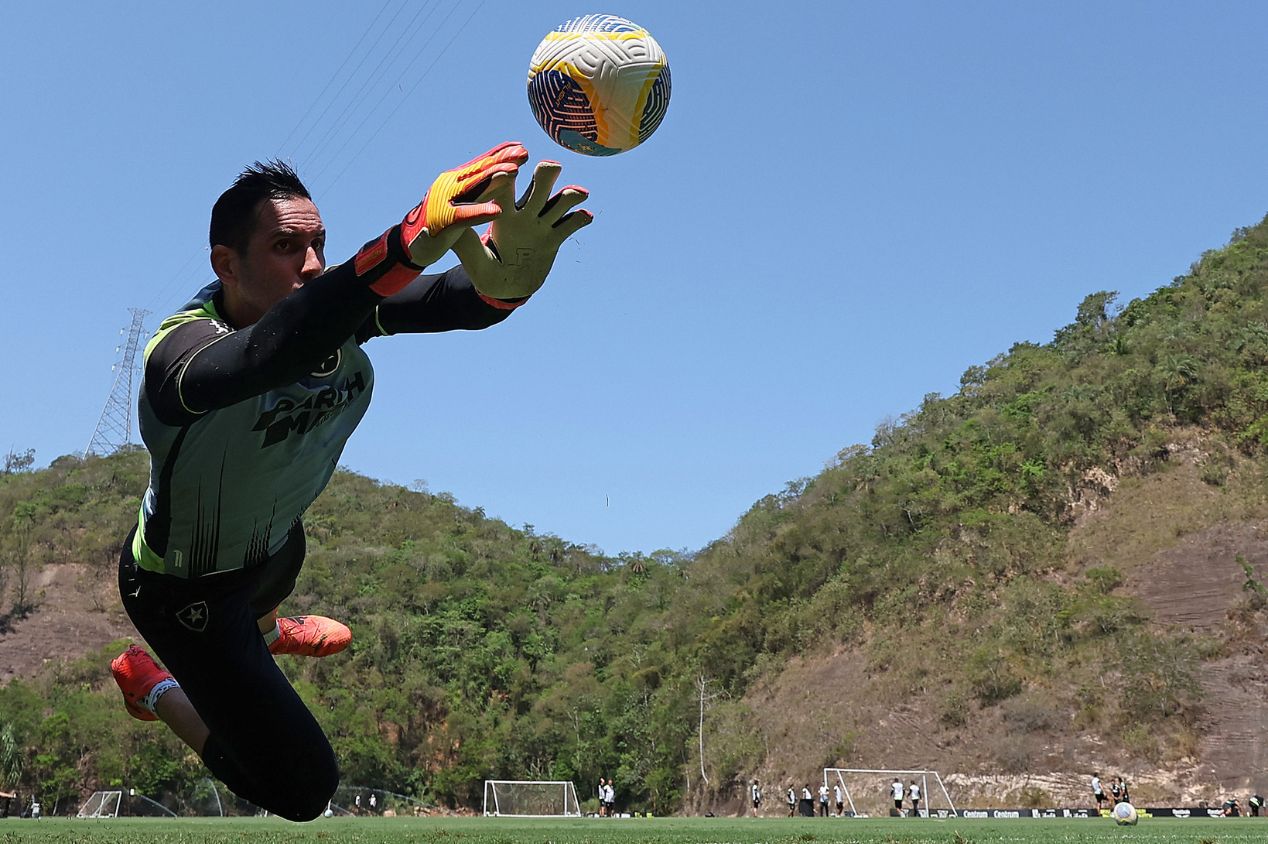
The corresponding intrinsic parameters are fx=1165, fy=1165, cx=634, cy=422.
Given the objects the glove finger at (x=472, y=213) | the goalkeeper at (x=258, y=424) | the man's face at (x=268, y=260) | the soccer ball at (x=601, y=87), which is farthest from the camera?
the soccer ball at (x=601, y=87)

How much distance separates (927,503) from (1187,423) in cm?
1294

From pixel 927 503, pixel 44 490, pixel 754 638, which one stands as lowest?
pixel 754 638

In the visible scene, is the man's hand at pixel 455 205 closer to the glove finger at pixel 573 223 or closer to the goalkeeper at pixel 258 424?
the goalkeeper at pixel 258 424

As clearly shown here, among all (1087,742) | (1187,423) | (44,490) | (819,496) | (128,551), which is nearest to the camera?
(128,551)

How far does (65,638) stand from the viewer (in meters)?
78.3

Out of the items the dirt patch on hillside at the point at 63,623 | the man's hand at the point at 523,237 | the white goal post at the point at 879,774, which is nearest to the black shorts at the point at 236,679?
the man's hand at the point at 523,237

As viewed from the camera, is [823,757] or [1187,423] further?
[1187,423]

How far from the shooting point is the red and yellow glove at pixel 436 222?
306 cm

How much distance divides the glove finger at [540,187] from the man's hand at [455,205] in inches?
9.9

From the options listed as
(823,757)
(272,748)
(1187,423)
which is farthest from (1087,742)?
(272,748)

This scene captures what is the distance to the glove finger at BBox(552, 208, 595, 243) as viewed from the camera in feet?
11.8

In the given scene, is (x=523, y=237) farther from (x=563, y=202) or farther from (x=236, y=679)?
(x=236, y=679)

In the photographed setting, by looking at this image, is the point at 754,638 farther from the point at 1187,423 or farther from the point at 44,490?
the point at 44,490

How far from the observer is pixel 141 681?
4.88 metres
